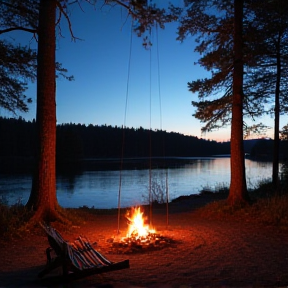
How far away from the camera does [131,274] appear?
5.41 meters

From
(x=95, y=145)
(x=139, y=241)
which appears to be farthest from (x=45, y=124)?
(x=95, y=145)

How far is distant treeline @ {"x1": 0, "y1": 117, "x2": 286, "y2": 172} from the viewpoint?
239 feet

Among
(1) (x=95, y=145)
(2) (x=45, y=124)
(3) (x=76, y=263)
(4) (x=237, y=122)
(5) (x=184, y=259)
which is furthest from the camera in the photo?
(1) (x=95, y=145)

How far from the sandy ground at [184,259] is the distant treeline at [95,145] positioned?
5780cm

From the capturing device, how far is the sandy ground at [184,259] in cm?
502

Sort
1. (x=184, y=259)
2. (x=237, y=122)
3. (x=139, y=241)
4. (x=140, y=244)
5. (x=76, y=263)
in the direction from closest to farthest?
1. (x=76, y=263)
2. (x=184, y=259)
3. (x=140, y=244)
4. (x=139, y=241)
5. (x=237, y=122)

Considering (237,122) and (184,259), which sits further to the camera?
(237,122)

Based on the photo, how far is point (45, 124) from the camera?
9.45 metres

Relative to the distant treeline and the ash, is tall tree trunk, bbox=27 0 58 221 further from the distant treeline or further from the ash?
the distant treeline

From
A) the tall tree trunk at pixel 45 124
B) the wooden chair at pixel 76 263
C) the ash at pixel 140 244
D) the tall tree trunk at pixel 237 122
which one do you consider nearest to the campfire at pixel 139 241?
the ash at pixel 140 244

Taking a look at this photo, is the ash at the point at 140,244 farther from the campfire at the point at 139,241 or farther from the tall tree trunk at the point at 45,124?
the tall tree trunk at the point at 45,124

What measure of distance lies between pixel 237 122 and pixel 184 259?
6377mm

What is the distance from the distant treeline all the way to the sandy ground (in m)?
57.8

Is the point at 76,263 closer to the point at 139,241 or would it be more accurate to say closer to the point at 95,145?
the point at 139,241
